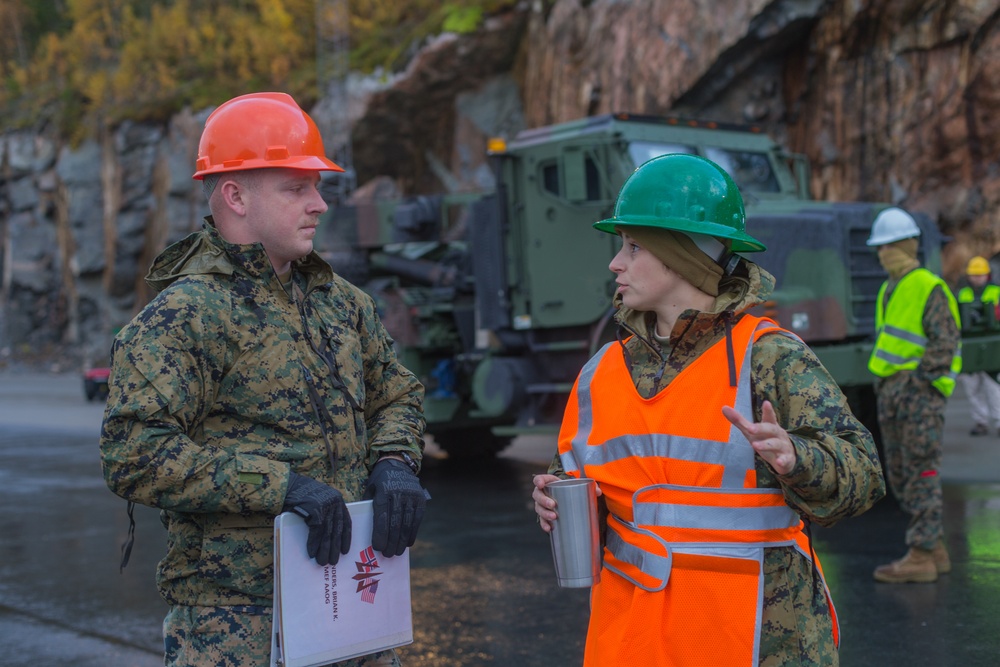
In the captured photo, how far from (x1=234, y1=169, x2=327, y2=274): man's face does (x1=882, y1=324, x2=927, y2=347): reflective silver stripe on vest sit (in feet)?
14.1

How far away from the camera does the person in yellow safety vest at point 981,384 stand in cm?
1059

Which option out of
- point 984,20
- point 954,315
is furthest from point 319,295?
point 984,20

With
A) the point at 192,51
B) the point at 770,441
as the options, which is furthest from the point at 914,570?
the point at 192,51

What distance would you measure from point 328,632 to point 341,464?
0.40 meters

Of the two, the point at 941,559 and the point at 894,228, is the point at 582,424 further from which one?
the point at 941,559

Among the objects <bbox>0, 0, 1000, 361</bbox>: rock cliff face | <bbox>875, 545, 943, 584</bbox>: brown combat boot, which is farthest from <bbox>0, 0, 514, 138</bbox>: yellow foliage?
<bbox>875, 545, 943, 584</bbox>: brown combat boot

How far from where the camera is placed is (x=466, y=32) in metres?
26.9

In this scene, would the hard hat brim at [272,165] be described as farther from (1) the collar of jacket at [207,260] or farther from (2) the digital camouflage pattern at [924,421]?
(2) the digital camouflage pattern at [924,421]

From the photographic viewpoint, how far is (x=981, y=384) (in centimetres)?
1107

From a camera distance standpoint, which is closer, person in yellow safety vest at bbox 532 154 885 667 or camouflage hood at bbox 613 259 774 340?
person in yellow safety vest at bbox 532 154 885 667

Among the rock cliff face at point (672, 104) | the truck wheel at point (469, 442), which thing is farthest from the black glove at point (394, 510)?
the rock cliff face at point (672, 104)

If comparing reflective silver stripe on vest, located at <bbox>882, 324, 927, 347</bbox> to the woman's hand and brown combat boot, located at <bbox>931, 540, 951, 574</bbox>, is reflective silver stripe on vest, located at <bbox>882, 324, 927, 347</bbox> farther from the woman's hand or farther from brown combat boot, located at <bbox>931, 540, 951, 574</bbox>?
the woman's hand

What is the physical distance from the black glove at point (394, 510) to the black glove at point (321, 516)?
0.10 metres

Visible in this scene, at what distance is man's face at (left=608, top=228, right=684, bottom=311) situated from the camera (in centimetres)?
258
